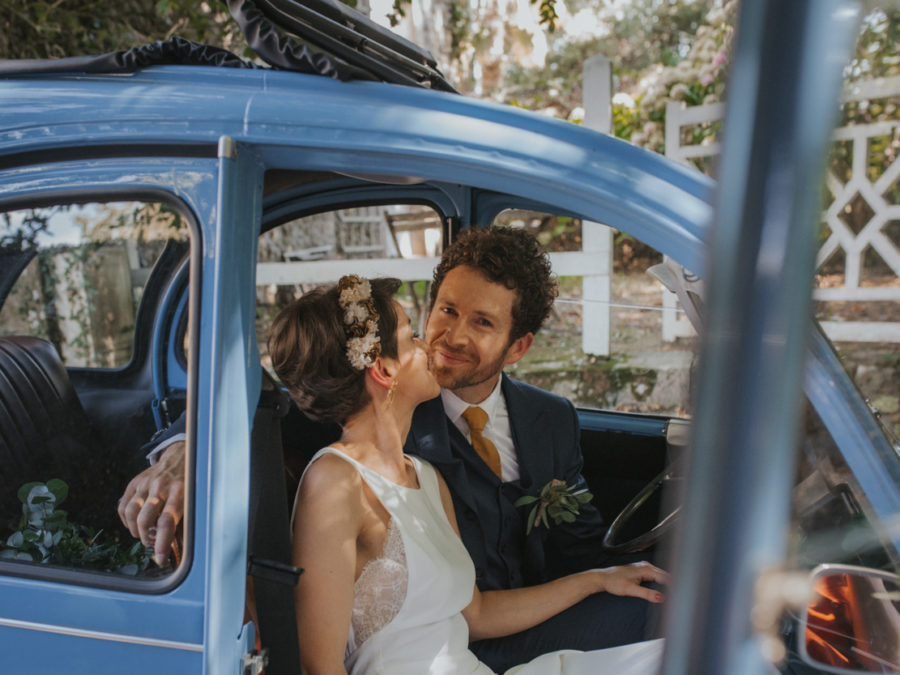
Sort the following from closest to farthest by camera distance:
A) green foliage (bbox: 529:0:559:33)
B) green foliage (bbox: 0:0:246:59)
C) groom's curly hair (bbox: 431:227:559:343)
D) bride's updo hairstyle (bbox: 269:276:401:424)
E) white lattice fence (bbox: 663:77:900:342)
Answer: white lattice fence (bbox: 663:77:900:342), bride's updo hairstyle (bbox: 269:276:401:424), groom's curly hair (bbox: 431:227:559:343), green foliage (bbox: 529:0:559:33), green foliage (bbox: 0:0:246:59)

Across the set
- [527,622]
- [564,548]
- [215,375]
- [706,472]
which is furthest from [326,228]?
[706,472]


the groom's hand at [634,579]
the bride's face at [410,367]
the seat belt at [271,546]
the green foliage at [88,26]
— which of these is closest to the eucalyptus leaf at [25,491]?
the seat belt at [271,546]

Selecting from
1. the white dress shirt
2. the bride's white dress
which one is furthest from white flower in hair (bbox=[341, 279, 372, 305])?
the white dress shirt

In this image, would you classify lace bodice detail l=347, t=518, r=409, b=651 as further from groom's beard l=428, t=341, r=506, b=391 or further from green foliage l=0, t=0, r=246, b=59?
green foliage l=0, t=0, r=246, b=59

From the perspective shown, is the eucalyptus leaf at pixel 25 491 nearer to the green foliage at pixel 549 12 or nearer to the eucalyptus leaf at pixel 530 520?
the eucalyptus leaf at pixel 530 520

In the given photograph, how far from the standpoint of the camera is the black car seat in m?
1.40

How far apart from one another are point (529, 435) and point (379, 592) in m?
0.91

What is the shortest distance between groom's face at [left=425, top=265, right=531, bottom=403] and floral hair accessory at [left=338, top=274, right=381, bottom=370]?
21.4 inches

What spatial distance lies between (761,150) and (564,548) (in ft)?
→ 6.77

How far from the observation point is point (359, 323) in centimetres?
176

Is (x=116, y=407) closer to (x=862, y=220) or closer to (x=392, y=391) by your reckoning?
(x=392, y=391)

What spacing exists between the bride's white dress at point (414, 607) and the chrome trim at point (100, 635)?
46 cm

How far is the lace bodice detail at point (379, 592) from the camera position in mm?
1627

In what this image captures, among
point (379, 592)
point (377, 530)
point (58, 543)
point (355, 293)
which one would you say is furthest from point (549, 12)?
point (58, 543)
